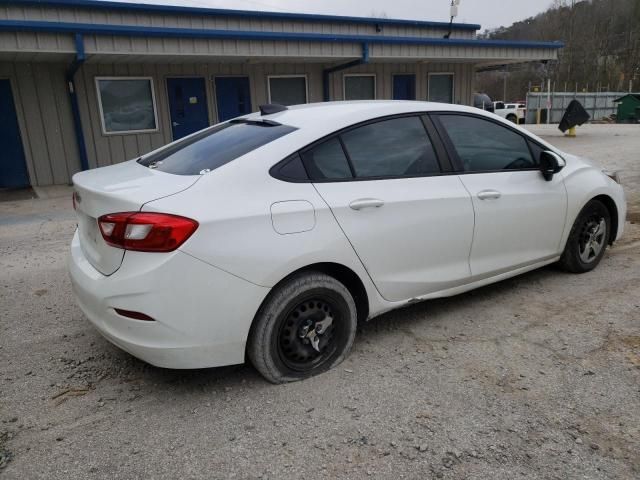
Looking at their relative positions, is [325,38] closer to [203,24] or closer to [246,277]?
[203,24]

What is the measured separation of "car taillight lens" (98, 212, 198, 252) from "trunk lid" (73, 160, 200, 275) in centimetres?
6

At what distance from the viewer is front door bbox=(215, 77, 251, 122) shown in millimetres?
13172

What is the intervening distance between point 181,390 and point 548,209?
3.00 metres

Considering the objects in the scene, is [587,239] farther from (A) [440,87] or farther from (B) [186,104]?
(A) [440,87]

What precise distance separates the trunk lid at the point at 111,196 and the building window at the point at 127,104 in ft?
31.5

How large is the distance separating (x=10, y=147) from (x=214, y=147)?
981cm

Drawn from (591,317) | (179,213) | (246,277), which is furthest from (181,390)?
(591,317)

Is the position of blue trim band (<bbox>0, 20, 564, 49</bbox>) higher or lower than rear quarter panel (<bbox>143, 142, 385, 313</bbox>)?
higher

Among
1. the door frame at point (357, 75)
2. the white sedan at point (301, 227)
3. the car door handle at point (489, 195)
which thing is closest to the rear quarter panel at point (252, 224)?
the white sedan at point (301, 227)

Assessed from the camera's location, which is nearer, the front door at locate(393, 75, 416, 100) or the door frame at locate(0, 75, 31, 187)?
the door frame at locate(0, 75, 31, 187)

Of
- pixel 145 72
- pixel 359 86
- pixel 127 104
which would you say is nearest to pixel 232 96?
pixel 145 72

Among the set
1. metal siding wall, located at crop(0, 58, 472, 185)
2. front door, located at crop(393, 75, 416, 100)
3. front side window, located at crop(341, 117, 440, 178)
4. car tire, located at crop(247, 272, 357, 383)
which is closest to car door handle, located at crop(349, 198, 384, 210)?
front side window, located at crop(341, 117, 440, 178)

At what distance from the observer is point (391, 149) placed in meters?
3.29

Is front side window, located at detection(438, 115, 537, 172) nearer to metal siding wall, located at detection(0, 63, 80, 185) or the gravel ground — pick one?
the gravel ground
